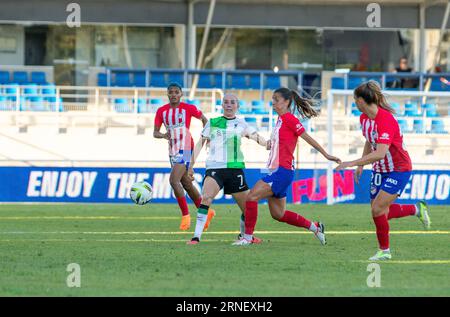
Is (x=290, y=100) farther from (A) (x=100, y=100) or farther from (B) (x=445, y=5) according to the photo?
(B) (x=445, y=5)

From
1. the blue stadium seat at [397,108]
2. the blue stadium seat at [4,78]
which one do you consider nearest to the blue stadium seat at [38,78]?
the blue stadium seat at [4,78]

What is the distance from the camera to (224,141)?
48.6ft

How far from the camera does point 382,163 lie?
1292 centimetres

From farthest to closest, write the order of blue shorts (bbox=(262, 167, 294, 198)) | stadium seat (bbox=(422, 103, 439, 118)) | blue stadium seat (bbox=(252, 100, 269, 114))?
blue stadium seat (bbox=(252, 100, 269, 114))
stadium seat (bbox=(422, 103, 439, 118))
blue shorts (bbox=(262, 167, 294, 198))

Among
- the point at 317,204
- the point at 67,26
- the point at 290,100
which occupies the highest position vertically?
the point at 67,26

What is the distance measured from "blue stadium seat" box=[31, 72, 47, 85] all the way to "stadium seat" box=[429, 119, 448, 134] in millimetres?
15144

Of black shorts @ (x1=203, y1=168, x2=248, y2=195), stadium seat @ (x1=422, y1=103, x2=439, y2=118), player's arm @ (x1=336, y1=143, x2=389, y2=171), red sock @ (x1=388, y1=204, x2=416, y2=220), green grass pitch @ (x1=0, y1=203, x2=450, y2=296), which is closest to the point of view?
green grass pitch @ (x1=0, y1=203, x2=450, y2=296)

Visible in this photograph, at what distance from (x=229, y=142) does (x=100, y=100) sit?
20456mm

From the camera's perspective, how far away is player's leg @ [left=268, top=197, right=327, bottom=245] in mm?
14133

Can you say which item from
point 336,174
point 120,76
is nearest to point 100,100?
point 120,76

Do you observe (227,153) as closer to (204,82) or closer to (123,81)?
(123,81)

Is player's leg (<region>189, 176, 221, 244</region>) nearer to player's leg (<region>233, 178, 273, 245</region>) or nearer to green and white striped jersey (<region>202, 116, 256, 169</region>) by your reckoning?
green and white striped jersey (<region>202, 116, 256, 169</region>)

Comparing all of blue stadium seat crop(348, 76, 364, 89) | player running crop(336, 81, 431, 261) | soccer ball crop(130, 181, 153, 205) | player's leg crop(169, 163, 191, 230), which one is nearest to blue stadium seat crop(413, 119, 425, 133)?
player's leg crop(169, 163, 191, 230)

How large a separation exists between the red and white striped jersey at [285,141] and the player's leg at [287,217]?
1.43 feet
